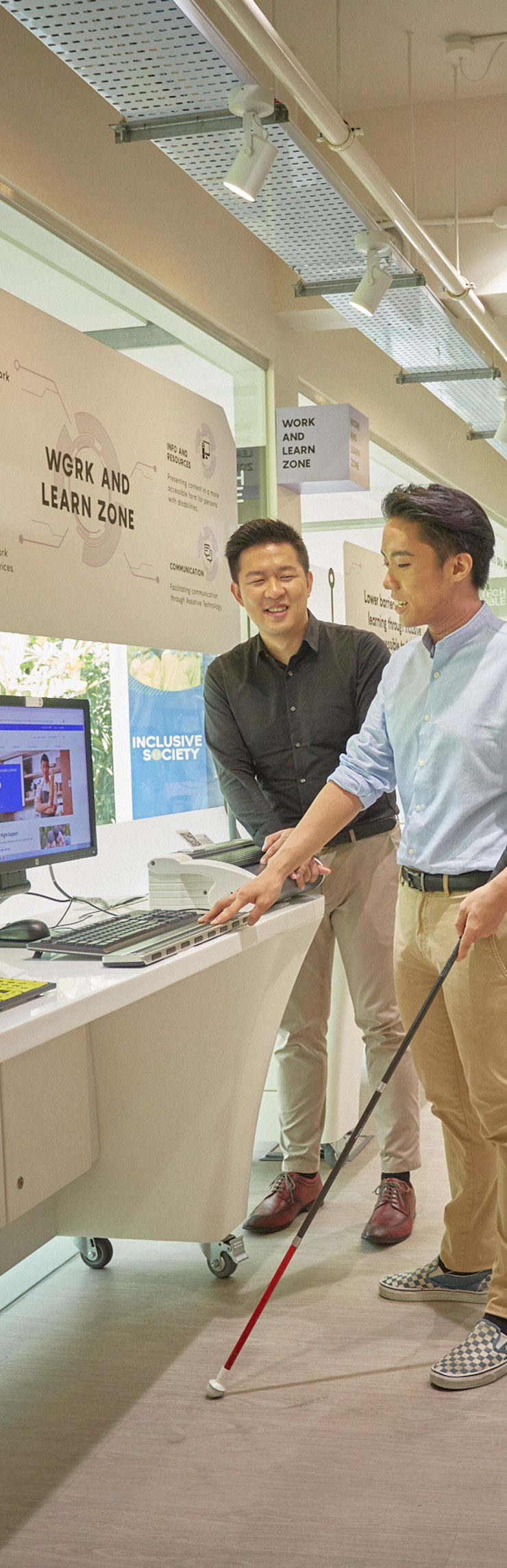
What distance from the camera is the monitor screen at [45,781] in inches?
107

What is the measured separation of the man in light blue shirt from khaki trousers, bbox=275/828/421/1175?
0.73 meters

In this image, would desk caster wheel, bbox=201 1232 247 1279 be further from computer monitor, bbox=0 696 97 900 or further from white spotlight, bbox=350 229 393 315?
white spotlight, bbox=350 229 393 315

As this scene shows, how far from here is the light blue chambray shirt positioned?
2658 millimetres

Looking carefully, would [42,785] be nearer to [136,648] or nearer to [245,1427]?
[245,1427]

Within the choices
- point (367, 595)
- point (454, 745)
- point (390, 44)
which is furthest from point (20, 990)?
point (390, 44)

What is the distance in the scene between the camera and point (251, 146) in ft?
10.9

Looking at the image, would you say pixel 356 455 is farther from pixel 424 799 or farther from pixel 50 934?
pixel 50 934

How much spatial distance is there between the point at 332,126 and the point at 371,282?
780mm

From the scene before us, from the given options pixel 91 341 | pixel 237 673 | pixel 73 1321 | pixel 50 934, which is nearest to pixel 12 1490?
pixel 73 1321

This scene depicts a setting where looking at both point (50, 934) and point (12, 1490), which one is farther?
point (50, 934)

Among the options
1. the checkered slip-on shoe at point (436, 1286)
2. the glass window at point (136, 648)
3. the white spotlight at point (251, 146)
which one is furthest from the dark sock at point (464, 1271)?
the white spotlight at point (251, 146)

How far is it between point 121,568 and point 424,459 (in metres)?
4.43

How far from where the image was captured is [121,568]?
3611 millimetres

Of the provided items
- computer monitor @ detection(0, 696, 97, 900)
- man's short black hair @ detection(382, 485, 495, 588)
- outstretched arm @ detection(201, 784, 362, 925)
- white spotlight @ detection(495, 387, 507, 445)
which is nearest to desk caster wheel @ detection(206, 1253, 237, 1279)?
outstretched arm @ detection(201, 784, 362, 925)
